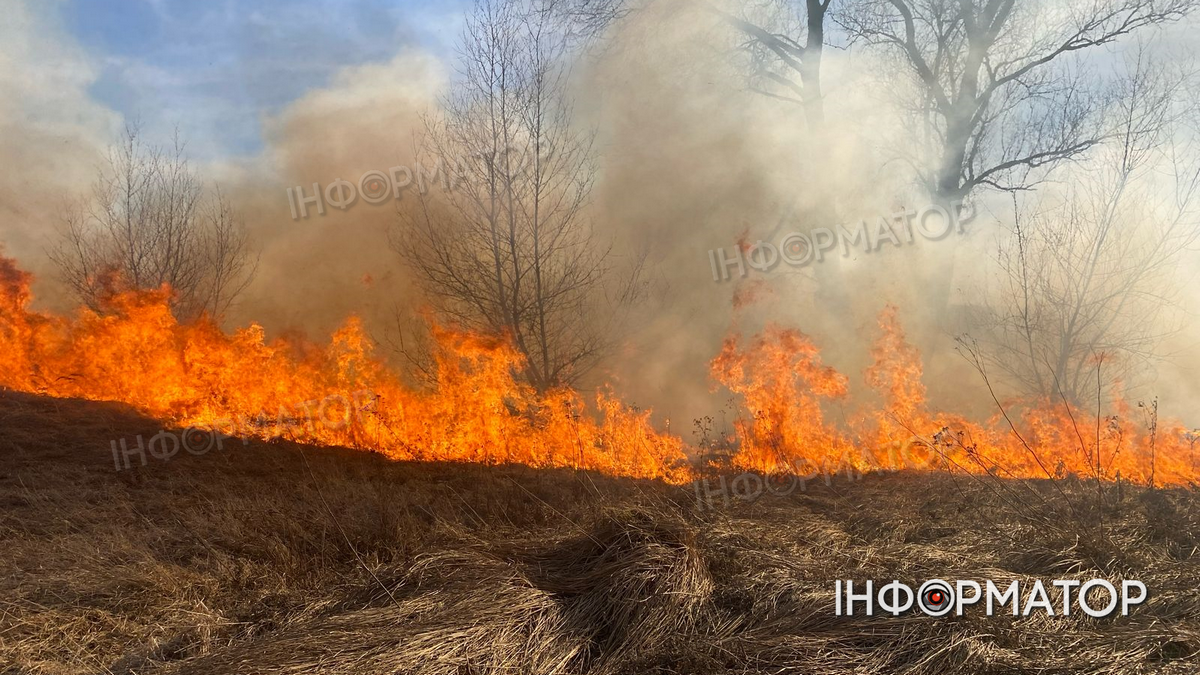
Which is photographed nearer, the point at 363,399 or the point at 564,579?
the point at 564,579

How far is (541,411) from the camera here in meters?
11.9

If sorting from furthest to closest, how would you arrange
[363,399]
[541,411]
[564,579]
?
[541,411]
[363,399]
[564,579]

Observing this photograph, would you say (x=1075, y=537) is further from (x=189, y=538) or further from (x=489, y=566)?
(x=189, y=538)

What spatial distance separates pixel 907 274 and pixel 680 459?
21.0 feet

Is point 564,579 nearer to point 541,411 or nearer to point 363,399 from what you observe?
point 363,399

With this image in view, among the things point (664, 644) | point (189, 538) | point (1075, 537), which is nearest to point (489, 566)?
point (664, 644)

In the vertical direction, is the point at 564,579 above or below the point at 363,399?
below

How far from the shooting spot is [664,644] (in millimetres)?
3867

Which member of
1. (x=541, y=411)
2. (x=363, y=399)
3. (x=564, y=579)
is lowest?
(x=564, y=579)

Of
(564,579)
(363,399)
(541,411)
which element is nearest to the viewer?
(564,579)

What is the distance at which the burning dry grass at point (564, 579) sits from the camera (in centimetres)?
362

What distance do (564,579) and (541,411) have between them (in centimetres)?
745

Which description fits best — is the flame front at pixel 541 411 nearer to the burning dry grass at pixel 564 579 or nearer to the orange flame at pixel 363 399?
the orange flame at pixel 363 399

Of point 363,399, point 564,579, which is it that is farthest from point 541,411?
point 564,579
